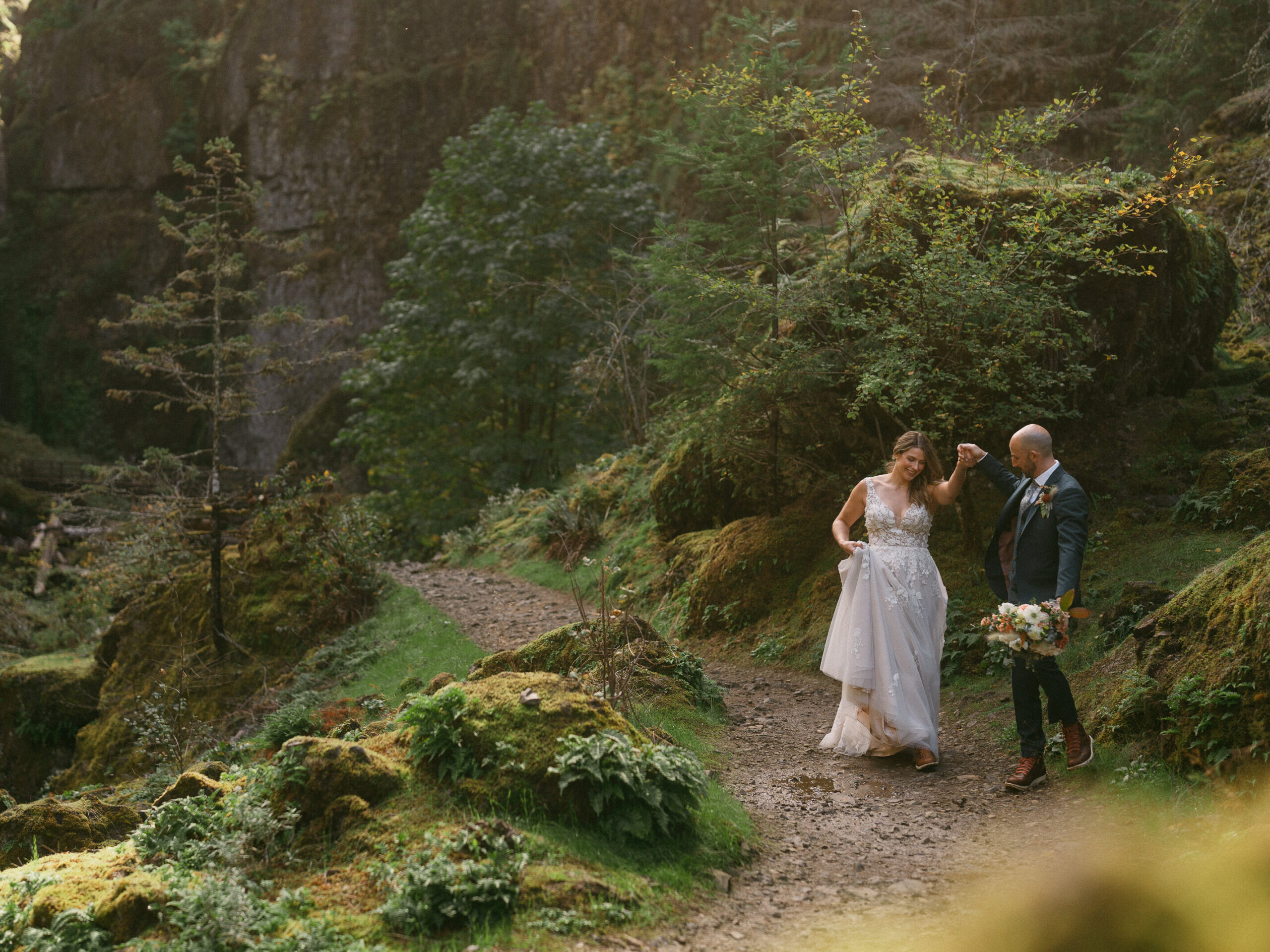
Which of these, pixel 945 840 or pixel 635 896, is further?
pixel 945 840

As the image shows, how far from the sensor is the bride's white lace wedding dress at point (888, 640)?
6340 millimetres

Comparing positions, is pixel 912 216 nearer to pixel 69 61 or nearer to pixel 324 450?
pixel 324 450

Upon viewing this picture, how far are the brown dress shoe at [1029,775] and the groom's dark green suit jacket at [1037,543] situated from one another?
3.28 feet

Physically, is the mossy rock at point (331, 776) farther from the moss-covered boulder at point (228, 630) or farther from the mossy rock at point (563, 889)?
the moss-covered boulder at point (228, 630)

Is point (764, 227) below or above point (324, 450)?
above

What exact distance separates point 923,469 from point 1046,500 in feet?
3.73

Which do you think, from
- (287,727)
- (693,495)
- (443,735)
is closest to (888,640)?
(443,735)

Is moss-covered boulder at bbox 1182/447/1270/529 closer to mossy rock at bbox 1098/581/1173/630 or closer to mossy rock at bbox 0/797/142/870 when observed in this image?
mossy rock at bbox 1098/581/1173/630

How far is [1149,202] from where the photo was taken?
25.7ft

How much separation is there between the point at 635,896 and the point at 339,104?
38416mm

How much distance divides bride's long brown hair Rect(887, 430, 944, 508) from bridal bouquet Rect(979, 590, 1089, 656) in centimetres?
138

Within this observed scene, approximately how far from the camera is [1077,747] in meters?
5.68

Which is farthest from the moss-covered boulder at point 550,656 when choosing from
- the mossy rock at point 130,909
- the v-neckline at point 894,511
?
the mossy rock at point 130,909

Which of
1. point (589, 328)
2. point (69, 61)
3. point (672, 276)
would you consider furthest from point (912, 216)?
point (69, 61)
